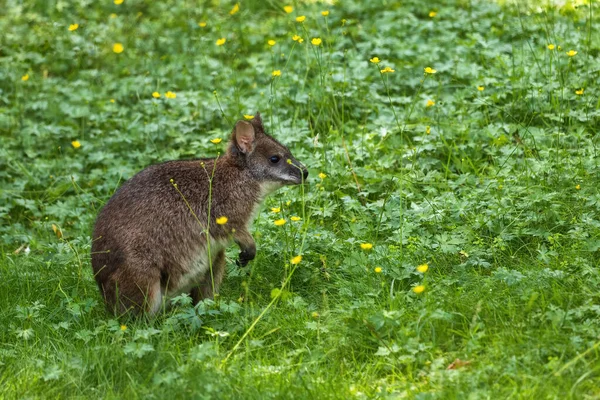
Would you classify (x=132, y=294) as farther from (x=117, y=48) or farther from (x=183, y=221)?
(x=117, y=48)

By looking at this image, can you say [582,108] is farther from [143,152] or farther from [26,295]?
Answer: [26,295]

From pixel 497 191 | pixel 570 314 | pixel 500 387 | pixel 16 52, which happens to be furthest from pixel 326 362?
pixel 16 52

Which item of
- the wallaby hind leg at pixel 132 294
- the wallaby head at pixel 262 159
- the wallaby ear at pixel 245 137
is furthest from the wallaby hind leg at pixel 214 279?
the wallaby ear at pixel 245 137

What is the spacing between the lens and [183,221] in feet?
18.5

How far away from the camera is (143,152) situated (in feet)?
26.3

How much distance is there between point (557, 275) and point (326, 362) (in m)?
1.37

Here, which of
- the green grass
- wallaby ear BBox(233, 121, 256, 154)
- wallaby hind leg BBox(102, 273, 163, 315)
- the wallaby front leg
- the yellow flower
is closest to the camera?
the green grass

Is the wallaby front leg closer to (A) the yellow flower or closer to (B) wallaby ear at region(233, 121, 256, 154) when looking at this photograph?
(B) wallaby ear at region(233, 121, 256, 154)

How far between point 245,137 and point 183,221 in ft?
2.52

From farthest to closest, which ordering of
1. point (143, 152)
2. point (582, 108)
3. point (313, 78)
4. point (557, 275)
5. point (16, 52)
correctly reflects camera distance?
point (16, 52), point (313, 78), point (143, 152), point (582, 108), point (557, 275)

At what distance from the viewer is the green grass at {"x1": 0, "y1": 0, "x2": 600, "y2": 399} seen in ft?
15.3

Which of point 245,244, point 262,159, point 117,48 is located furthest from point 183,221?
point 117,48

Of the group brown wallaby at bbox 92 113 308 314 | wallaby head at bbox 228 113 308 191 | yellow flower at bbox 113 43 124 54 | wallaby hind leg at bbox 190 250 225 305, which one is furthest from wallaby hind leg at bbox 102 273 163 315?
yellow flower at bbox 113 43 124 54

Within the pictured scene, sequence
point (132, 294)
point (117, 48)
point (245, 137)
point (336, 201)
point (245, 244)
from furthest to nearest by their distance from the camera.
→ point (117, 48), point (336, 201), point (245, 137), point (245, 244), point (132, 294)
